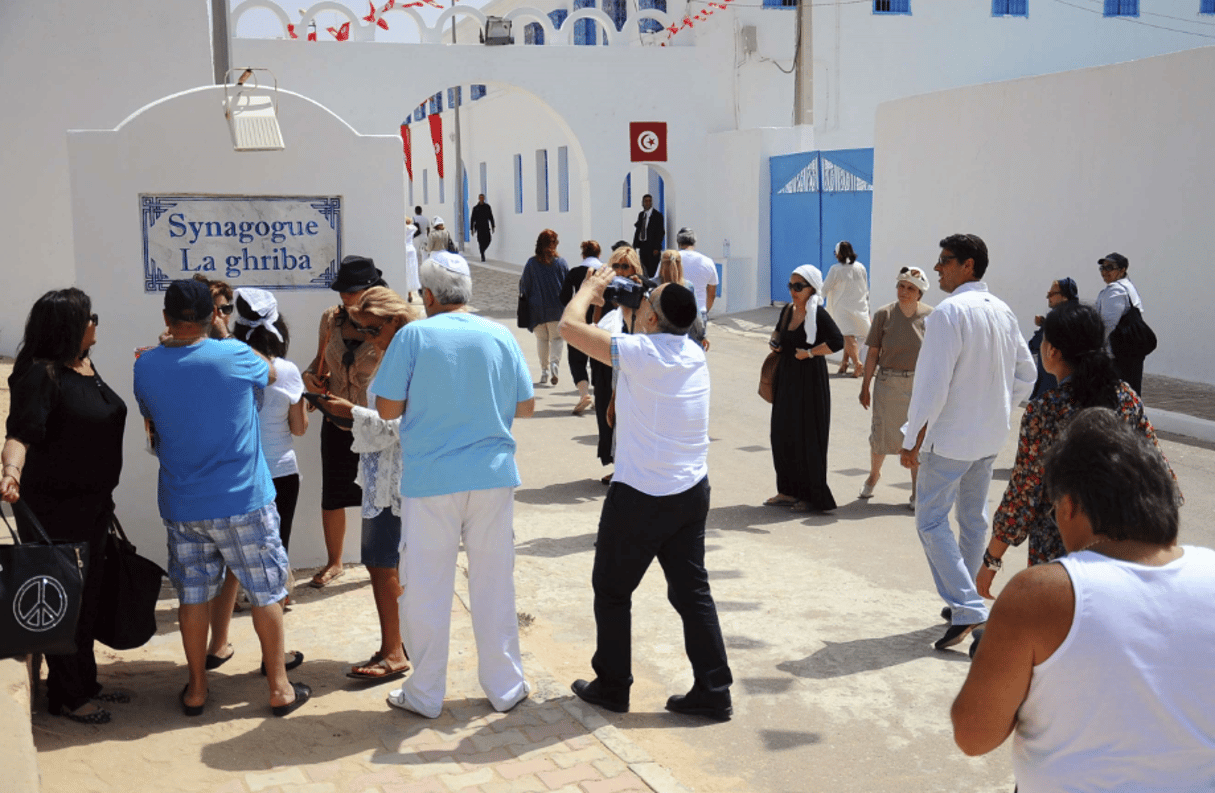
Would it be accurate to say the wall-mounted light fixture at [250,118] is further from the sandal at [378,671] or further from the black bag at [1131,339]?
the black bag at [1131,339]

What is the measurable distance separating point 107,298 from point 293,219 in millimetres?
1059

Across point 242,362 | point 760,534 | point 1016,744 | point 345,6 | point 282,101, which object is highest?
point 345,6

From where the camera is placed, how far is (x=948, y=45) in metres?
23.7

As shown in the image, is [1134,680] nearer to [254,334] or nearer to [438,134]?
[254,334]

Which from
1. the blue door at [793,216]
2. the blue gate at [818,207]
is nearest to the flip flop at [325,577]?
the blue gate at [818,207]

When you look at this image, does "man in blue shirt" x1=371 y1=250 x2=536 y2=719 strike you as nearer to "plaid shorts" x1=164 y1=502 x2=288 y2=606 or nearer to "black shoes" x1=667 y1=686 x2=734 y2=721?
"plaid shorts" x1=164 y1=502 x2=288 y2=606

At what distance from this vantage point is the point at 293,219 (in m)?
6.36

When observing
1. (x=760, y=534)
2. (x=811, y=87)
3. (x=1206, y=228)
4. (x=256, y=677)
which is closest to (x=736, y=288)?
(x=811, y=87)

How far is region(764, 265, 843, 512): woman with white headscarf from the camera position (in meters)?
8.12

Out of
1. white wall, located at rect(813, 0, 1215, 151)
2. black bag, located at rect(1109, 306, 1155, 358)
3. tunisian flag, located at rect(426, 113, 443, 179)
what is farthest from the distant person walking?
tunisian flag, located at rect(426, 113, 443, 179)

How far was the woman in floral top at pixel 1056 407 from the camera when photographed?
3992 millimetres

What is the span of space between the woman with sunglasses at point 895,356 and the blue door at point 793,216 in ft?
38.4

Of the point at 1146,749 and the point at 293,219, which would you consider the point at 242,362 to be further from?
the point at 1146,749

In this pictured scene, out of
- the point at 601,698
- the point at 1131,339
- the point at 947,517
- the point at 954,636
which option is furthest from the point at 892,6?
the point at 601,698
